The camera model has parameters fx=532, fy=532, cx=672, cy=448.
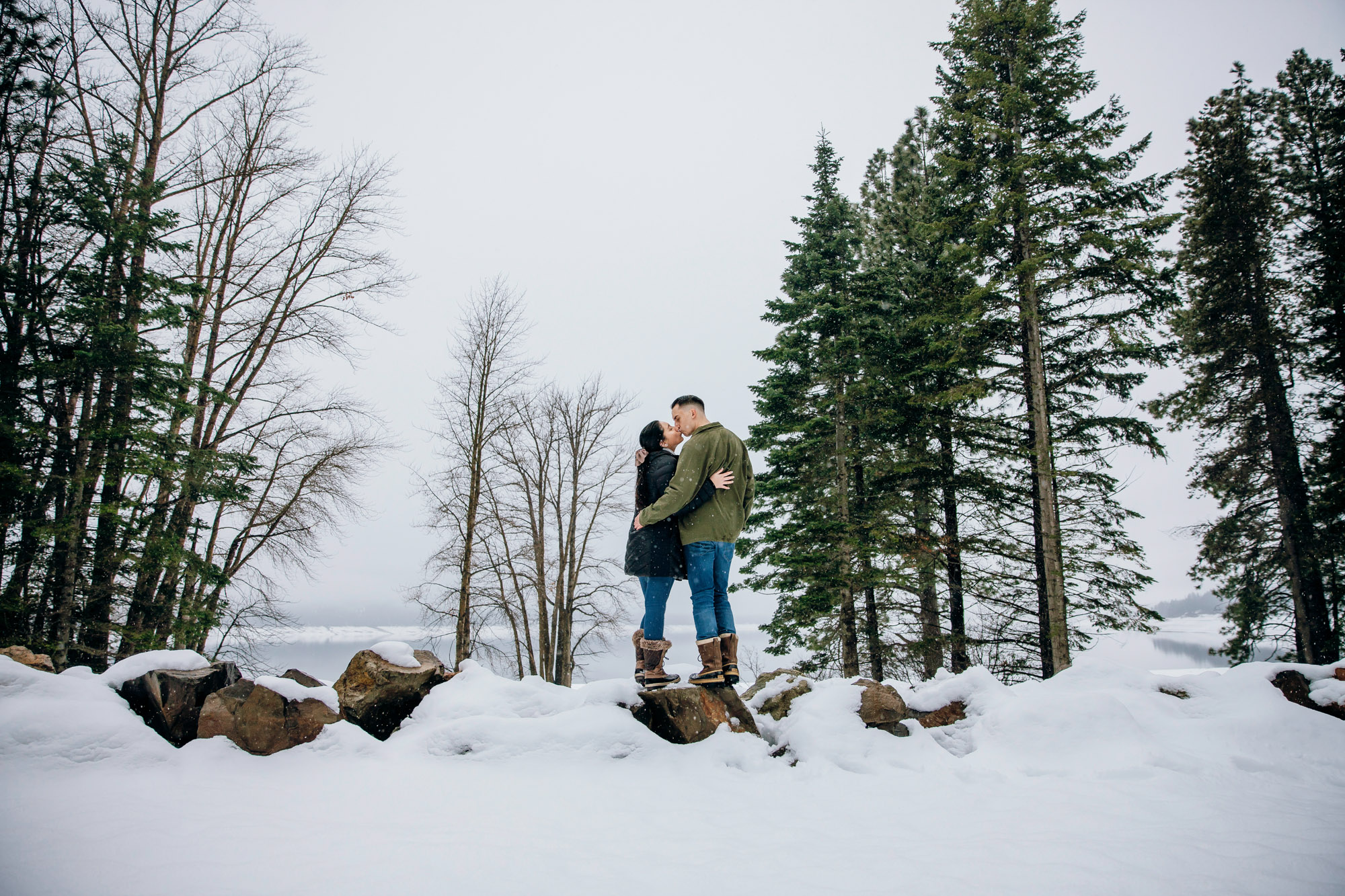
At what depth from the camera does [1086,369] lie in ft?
35.7

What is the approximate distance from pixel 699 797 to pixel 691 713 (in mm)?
816

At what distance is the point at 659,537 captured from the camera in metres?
4.28

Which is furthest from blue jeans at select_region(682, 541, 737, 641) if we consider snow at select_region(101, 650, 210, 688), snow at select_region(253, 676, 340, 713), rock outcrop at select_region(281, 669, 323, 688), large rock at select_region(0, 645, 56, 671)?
large rock at select_region(0, 645, 56, 671)

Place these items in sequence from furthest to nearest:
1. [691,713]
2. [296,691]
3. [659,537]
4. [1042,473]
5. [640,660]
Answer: [1042,473] → [640,660] → [659,537] → [691,713] → [296,691]

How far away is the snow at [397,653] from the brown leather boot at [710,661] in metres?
2.31

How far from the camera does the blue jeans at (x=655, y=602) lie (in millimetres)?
4250

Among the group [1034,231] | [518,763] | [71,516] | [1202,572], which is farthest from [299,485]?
[1202,572]

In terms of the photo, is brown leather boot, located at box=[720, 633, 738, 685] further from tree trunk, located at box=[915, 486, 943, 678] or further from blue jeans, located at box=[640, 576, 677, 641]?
tree trunk, located at box=[915, 486, 943, 678]

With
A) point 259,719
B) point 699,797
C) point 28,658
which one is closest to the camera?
point 699,797

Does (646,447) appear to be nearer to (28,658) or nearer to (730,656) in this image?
(730,656)

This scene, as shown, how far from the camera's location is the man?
4.15m

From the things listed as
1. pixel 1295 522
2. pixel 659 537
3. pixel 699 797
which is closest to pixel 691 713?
pixel 699 797

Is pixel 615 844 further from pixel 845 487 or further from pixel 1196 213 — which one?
pixel 1196 213

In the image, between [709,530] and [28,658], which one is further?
[28,658]
